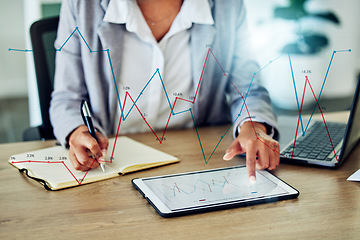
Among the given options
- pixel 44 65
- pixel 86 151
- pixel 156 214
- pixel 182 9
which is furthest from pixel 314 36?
pixel 156 214

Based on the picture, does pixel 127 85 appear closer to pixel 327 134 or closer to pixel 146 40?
pixel 146 40

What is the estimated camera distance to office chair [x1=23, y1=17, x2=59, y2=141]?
108 centimetres

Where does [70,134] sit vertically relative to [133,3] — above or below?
below

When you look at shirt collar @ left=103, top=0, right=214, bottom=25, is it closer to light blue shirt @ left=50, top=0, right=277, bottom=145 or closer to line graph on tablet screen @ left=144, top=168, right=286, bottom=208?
light blue shirt @ left=50, top=0, right=277, bottom=145

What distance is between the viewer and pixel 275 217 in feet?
1.72

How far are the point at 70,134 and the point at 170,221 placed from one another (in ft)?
1.31

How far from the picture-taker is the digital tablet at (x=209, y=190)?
55 centimetres

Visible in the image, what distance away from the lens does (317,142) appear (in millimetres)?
834

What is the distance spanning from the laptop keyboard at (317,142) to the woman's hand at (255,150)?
55 millimetres

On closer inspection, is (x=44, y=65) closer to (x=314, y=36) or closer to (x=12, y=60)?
(x=12, y=60)

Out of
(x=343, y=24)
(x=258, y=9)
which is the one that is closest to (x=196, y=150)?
(x=258, y=9)

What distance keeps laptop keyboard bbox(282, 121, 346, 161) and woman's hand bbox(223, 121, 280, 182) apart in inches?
2.2

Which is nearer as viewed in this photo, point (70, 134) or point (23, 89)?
point (70, 134)

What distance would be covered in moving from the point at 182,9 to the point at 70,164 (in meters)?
Answer: 0.48
